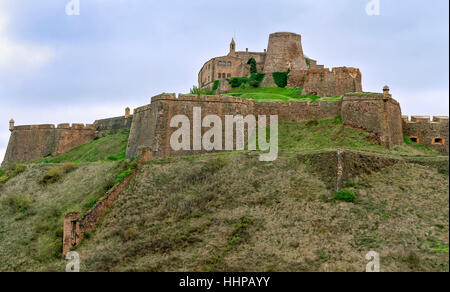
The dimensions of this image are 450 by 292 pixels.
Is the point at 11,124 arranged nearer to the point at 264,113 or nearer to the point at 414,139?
the point at 264,113

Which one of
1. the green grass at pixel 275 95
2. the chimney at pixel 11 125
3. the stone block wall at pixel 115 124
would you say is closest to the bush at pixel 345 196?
the green grass at pixel 275 95

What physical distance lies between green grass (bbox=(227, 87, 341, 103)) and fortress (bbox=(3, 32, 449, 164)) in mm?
947

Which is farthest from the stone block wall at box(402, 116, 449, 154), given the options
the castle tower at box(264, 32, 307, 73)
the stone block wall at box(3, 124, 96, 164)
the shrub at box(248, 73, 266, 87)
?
the stone block wall at box(3, 124, 96, 164)

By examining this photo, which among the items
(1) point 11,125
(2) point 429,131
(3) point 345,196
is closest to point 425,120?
(2) point 429,131

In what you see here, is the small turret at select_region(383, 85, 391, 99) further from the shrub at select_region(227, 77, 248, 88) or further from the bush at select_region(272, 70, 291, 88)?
the shrub at select_region(227, 77, 248, 88)

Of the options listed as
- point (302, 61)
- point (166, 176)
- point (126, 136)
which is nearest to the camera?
point (166, 176)

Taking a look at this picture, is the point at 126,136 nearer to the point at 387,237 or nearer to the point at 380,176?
the point at 380,176

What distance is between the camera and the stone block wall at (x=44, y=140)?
159ft

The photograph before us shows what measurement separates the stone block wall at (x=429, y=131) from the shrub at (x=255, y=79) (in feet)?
59.7

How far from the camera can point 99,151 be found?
44.8 meters

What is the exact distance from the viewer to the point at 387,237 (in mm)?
23891

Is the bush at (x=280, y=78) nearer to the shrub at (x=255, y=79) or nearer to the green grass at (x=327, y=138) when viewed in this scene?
the shrub at (x=255, y=79)

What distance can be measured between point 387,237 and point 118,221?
41.8 feet
